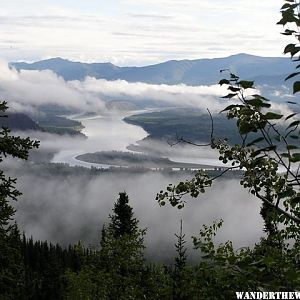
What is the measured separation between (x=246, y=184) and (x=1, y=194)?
40.6 ft

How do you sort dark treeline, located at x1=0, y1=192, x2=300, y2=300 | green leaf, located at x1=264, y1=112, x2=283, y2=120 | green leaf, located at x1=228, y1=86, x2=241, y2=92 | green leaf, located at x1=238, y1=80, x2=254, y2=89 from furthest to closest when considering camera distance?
dark treeline, located at x1=0, y1=192, x2=300, y2=300, green leaf, located at x1=228, y1=86, x2=241, y2=92, green leaf, located at x1=238, y1=80, x2=254, y2=89, green leaf, located at x1=264, y1=112, x2=283, y2=120

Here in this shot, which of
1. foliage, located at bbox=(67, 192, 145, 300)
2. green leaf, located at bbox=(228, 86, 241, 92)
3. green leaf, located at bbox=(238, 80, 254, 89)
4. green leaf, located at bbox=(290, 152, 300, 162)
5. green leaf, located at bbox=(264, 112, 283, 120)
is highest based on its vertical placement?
green leaf, located at bbox=(238, 80, 254, 89)

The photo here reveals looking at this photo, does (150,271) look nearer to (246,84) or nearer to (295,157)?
(295,157)

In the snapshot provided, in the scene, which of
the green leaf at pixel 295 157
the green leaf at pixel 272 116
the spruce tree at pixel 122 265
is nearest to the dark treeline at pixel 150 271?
the spruce tree at pixel 122 265

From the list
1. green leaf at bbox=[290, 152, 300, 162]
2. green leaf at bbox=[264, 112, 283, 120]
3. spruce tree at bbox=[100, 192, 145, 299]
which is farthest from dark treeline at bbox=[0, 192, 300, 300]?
green leaf at bbox=[264, 112, 283, 120]

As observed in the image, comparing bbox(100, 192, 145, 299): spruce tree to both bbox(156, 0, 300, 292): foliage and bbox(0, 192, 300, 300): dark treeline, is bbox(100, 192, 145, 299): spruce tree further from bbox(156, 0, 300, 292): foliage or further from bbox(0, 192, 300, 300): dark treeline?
bbox(156, 0, 300, 292): foliage

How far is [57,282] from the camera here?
86.7 m

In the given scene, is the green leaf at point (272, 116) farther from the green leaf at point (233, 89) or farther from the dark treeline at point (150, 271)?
the dark treeline at point (150, 271)

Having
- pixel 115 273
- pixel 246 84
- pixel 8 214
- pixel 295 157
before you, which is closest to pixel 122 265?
pixel 115 273

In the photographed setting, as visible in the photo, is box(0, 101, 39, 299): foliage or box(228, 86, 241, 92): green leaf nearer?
box(228, 86, 241, 92): green leaf

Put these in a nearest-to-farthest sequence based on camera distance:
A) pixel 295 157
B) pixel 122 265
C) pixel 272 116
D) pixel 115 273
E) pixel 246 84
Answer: pixel 272 116, pixel 246 84, pixel 295 157, pixel 115 273, pixel 122 265

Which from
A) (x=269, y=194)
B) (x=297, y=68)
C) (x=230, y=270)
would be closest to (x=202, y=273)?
(x=269, y=194)

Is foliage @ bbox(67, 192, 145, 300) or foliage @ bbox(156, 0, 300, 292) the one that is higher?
foliage @ bbox(156, 0, 300, 292)

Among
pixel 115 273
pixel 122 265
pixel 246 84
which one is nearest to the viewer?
pixel 246 84
